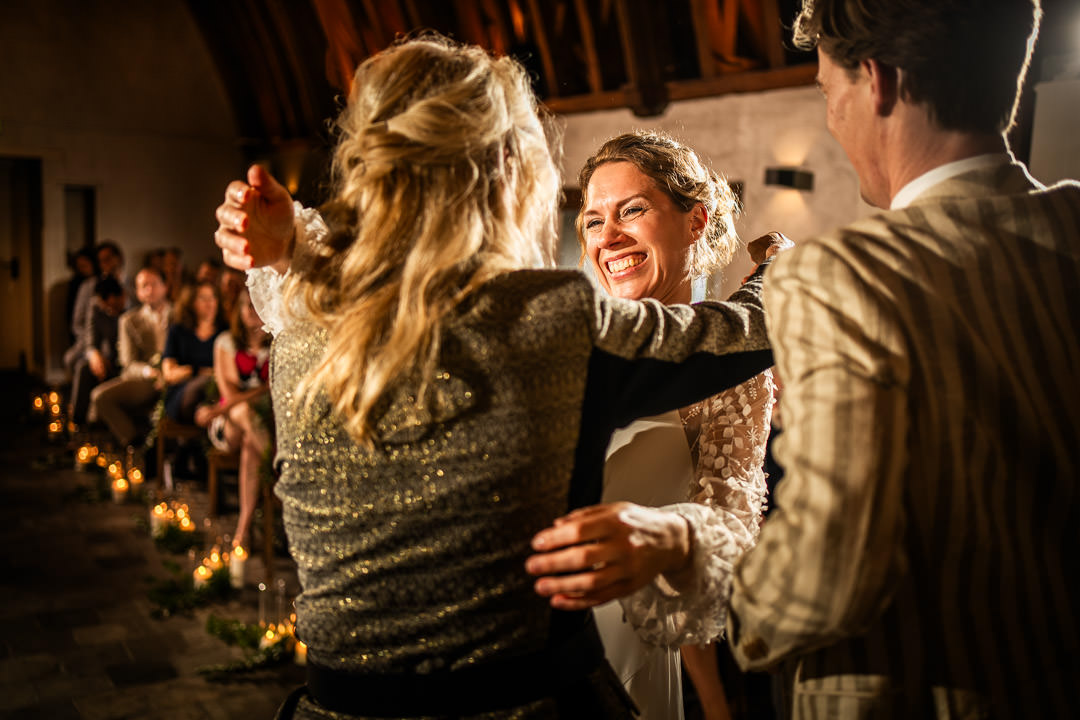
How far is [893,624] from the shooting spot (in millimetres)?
958

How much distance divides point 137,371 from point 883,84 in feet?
23.8

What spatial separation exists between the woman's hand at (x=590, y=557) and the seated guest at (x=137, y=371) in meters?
6.26

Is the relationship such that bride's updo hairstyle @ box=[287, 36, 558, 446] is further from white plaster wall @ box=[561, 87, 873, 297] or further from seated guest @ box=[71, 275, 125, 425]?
seated guest @ box=[71, 275, 125, 425]

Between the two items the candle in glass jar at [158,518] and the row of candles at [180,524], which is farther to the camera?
the candle in glass jar at [158,518]

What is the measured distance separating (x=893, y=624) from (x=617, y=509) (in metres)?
0.34

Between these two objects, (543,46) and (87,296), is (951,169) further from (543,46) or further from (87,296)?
(87,296)

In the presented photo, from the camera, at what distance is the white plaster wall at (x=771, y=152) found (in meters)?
6.29

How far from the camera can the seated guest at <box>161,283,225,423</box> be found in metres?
6.07

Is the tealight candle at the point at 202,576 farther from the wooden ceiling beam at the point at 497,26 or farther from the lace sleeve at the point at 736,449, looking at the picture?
the wooden ceiling beam at the point at 497,26

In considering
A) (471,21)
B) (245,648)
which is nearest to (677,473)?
(245,648)

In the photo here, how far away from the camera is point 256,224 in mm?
1187

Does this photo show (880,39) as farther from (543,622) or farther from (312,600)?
(312,600)

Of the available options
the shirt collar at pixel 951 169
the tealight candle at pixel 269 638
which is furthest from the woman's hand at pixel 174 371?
the shirt collar at pixel 951 169

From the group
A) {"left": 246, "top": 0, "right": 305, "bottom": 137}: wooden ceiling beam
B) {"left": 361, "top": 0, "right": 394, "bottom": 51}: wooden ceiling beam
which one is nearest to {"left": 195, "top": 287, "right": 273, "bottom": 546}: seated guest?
{"left": 361, "top": 0, "right": 394, "bottom": 51}: wooden ceiling beam
